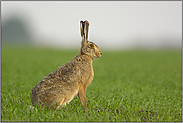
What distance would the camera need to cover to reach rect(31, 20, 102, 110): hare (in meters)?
4.68

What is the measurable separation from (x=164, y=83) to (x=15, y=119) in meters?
6.51

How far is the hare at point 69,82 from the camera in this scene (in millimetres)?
4680

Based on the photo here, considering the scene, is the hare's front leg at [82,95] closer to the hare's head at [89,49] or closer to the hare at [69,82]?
the hare at [69,82]

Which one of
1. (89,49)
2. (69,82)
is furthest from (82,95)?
(89,49)

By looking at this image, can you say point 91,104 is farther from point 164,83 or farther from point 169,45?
point 169,45

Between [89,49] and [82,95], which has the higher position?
[89,49]

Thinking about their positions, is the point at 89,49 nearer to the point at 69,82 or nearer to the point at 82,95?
the point at 69,82

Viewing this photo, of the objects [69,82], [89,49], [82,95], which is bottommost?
[82,95]

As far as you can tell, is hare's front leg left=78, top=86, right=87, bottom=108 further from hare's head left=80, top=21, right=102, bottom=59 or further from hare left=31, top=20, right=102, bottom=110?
hare's head left=80, top=21, right=102, bottom=59

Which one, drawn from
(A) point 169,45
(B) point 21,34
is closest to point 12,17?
(B) point 21,34

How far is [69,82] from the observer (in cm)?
486

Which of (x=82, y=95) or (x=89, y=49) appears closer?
(x=82, y=95)

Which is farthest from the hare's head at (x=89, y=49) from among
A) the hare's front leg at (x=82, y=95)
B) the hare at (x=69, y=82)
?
the hare's front leg at (x=82, y=95)

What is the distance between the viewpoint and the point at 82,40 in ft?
17.6
